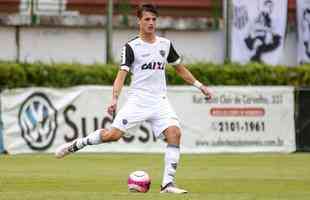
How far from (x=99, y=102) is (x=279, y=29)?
6.32m

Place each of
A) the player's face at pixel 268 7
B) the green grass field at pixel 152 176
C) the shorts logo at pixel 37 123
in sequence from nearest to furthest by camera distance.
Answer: the green grass field at pixel 152 176
the shorts logo at pixel 37 123
the player's face at pixel 268 7

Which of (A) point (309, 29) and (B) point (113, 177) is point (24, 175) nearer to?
(B) point (113, 177)

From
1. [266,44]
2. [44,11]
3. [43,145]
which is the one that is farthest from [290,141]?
[44,11]

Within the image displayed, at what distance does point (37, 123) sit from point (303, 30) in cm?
872

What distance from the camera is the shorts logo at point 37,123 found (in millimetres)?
23859

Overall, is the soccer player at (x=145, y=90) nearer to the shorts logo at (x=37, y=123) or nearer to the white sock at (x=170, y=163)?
the white sock at (x=170, y=163)

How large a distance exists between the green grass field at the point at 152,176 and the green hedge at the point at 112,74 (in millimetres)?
2568

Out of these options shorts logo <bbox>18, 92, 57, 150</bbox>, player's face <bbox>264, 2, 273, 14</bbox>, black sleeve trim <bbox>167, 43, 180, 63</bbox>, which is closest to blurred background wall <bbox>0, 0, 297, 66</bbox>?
player's face <bbox>264, 2, 273, 14</bbox>

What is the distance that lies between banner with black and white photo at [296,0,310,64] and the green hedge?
1498 millimetres

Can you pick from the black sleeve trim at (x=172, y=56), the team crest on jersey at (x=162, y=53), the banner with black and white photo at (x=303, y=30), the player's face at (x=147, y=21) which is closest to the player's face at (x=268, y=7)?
the banner with black and white photo at (x=303, y=30)

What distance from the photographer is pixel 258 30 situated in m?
28.3

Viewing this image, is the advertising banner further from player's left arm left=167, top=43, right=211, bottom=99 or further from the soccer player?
the soccer player

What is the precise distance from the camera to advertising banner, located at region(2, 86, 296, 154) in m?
23.9

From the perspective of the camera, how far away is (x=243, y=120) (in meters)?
25.2
